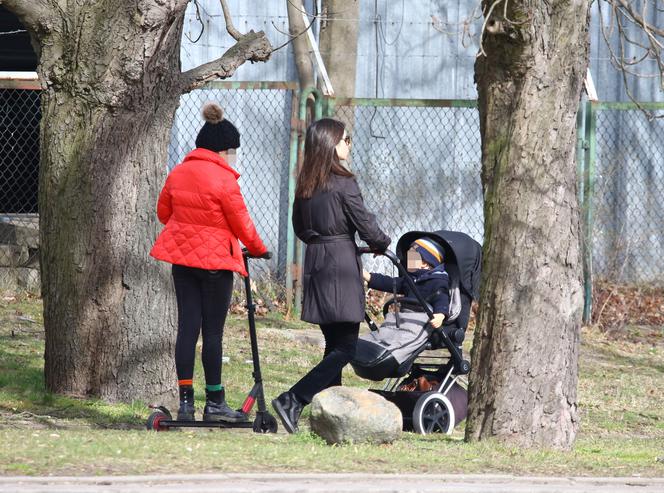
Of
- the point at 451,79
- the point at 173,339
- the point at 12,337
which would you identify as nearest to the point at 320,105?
the point at 451,79

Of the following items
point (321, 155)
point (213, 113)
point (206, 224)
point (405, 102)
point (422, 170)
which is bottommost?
point (206, 224)

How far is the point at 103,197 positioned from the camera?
770cm

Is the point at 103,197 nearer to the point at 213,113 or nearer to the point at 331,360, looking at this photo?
the point at 213,113

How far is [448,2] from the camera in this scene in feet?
48.8

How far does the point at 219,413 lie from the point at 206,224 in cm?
109

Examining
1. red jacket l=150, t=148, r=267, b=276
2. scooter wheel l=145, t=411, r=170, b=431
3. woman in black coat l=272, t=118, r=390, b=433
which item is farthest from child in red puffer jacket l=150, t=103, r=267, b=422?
woman in black coat l=272, t=118, r=390, b=433

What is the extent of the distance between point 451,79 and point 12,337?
22.3 ft

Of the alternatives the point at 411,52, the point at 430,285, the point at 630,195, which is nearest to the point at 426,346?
the point at 430,285

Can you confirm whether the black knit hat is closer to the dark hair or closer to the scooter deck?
the dark hair

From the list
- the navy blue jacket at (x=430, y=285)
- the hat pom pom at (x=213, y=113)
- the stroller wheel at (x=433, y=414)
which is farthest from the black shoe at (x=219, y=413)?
the hat pom pom at (x=213, y=113)

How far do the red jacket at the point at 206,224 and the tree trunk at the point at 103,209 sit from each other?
3.41 ft

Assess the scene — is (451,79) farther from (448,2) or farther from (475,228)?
(475,228)

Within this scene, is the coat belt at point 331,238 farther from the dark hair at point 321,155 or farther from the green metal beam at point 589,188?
the green metal beam at point 589,188

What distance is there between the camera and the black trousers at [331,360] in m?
7.05
